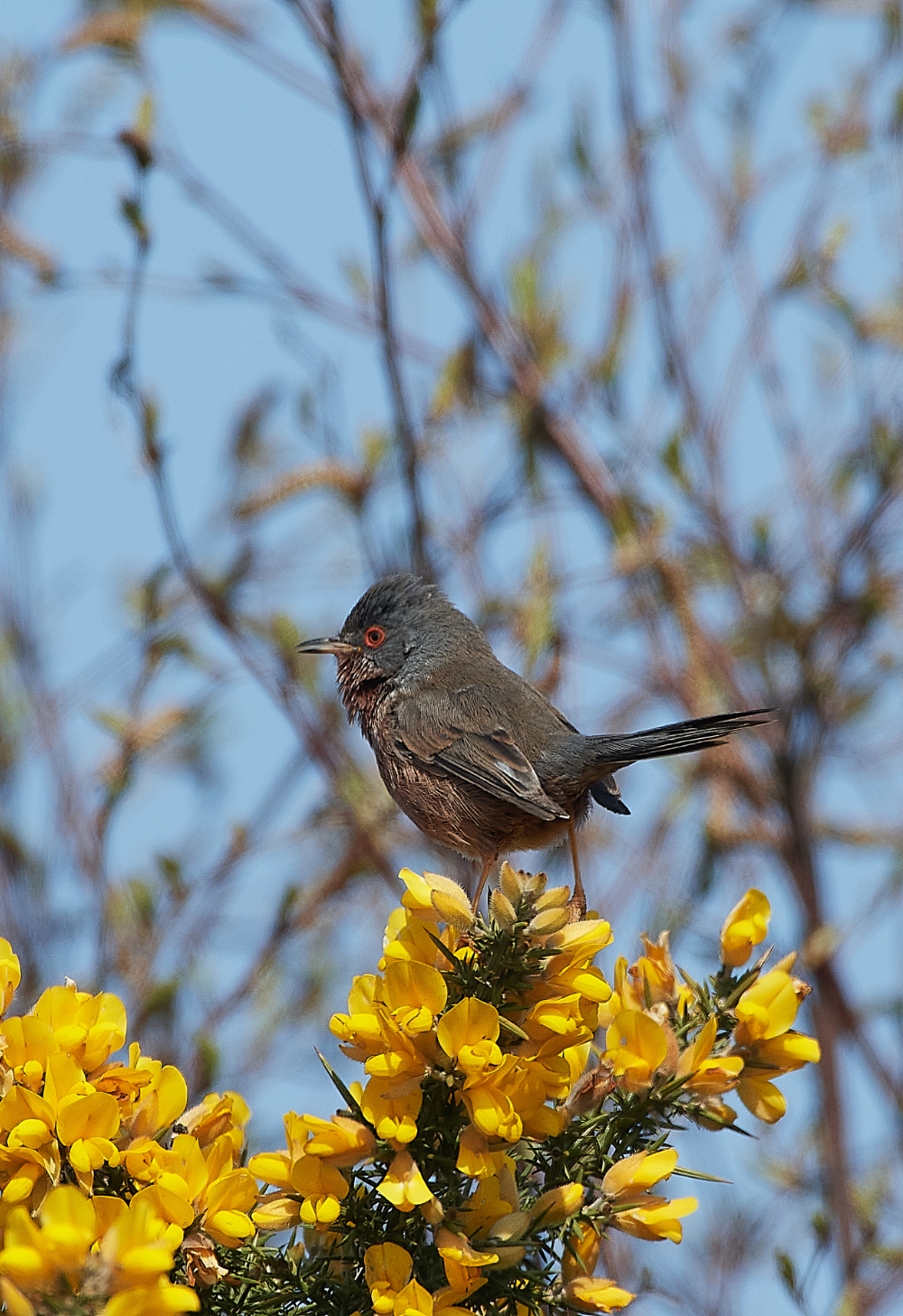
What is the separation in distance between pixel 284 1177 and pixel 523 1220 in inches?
14.4

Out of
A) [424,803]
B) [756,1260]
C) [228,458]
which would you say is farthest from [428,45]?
[756,1260]

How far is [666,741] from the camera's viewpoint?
338cm

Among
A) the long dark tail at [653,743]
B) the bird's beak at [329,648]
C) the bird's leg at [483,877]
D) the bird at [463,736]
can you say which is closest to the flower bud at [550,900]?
the long dark tail at [653,743]

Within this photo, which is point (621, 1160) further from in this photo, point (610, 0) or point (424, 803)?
point (610, 0)

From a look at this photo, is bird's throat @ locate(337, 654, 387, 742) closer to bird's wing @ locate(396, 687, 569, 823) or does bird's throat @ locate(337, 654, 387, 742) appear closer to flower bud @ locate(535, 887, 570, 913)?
bird's wing @ locate(396, 687, 569, 823)

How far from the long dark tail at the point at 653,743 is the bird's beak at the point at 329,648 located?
1.07m

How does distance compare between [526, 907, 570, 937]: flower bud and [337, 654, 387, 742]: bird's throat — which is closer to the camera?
[526, 907, 570, 937]: flower bud

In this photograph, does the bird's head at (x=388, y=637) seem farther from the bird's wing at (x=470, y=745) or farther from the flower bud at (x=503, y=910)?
the flower bud at (x=503, y=910)

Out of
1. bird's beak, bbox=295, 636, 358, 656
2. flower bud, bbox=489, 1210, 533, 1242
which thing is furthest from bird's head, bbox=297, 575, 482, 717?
flower bud, bbox=489, 1210, 533, 1242

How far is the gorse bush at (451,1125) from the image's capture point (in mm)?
1799

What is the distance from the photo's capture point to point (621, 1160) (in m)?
1.84

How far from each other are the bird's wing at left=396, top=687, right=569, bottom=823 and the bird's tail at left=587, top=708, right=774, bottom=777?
0.21 metres

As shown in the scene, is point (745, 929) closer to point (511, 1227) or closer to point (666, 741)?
point (511, 1227)

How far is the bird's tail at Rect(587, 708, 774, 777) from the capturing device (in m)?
3.24
